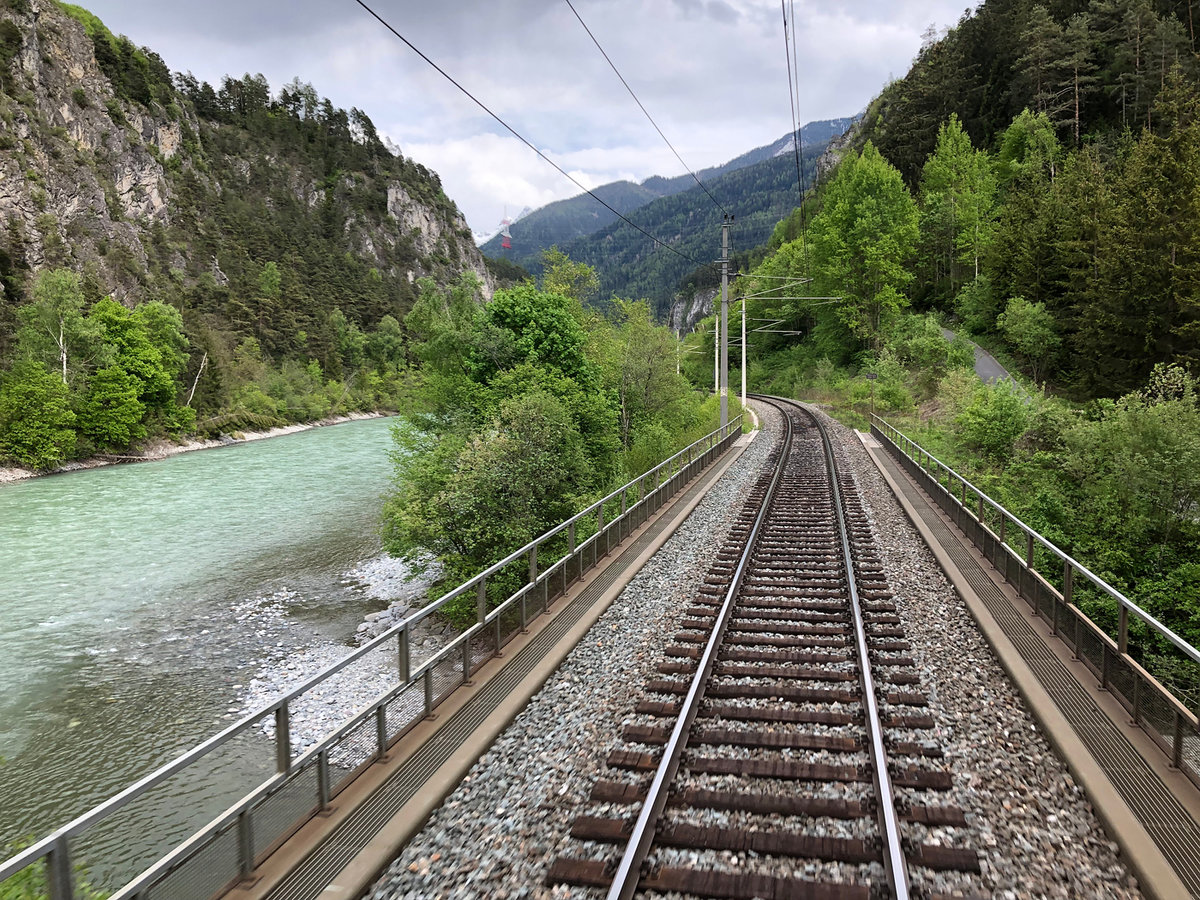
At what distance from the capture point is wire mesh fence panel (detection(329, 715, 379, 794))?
4.98m

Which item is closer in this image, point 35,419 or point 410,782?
point 410,782

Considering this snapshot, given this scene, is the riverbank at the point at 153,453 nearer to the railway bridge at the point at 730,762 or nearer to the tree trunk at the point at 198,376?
the tree trunk at the point at 198,376

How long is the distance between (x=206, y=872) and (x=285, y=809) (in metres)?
0.66

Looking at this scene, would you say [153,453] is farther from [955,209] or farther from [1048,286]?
[955,209]

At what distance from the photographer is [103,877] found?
7.51 meters

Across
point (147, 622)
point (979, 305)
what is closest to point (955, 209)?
point (979, 305)

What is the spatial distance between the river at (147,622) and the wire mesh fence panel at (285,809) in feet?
2.30

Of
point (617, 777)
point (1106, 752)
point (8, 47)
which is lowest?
point (617, 777)

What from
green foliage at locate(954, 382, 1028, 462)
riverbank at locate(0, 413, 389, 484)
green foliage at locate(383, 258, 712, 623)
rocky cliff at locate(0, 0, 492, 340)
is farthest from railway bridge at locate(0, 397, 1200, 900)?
rocky cliff at locate(0, 0, 492, 340)

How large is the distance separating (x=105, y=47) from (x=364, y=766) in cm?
16229

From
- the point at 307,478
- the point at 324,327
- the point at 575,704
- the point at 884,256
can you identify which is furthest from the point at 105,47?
the point at 575,704

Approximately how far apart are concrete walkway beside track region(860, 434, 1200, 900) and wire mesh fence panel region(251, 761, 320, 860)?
5314 mm

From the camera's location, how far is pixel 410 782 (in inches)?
204

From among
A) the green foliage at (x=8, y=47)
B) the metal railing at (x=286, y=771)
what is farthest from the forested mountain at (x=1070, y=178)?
the green foliage at (x=8, y=47)
